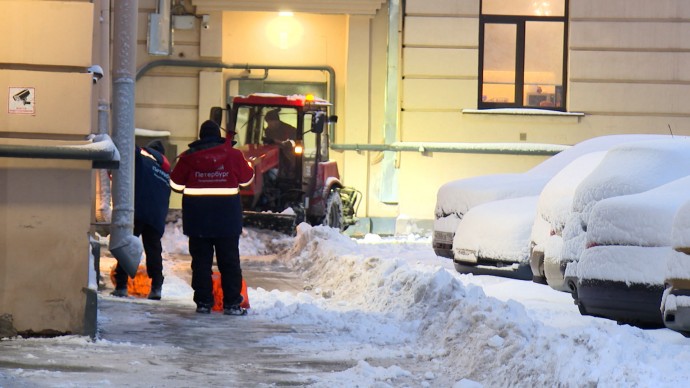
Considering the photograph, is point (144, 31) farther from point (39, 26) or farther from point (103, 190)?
point (39, 26)

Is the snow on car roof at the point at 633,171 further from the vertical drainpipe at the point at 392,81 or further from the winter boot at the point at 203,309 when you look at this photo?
the vertical drainpipe at the point at 392,81

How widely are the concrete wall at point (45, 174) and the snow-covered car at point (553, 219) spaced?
4489mm

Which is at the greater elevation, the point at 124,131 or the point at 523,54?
the point at 523,54

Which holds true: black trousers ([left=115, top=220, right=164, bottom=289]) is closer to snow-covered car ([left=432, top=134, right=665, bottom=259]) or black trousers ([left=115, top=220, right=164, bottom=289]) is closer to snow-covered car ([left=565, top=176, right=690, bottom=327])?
snow-covered car ([left=565, top=176, right=690, bottom=327])

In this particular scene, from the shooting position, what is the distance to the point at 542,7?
2483 centimetres

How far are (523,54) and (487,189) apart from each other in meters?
8.82

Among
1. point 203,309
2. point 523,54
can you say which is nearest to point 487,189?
point 203,309

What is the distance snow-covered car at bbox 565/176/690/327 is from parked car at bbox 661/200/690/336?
73 centimetres

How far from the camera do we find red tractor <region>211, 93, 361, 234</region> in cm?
2183

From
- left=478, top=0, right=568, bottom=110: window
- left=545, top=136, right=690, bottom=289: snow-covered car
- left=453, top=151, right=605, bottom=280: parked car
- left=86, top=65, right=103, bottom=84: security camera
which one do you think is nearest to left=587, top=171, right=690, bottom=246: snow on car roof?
left=545, top=136, right=690, bottom=289: snow-covered car

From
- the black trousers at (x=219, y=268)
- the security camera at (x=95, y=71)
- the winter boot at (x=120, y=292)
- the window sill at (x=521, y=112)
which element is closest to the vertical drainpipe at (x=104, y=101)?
the winter boot at (x=120, y=292)

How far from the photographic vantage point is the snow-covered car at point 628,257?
387 inches

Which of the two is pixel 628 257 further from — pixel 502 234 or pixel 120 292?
pixel 120 292

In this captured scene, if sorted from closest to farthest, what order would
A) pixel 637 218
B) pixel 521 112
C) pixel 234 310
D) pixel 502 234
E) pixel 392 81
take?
pixel 637 218 < pixel 234 310 < pixel 502 234 < pixel 392 81 < pixel 521 112
